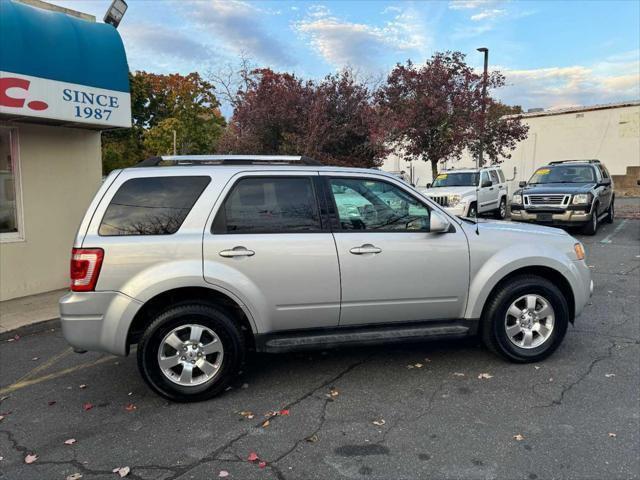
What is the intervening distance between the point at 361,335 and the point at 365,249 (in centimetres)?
73

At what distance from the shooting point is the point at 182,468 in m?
3.04

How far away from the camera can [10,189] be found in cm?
748

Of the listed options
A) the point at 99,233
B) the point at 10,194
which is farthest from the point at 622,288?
the point at 10,194

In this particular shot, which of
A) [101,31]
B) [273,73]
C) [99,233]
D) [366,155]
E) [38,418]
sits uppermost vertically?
[273,73]

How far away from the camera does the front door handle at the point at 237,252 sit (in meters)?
3.91

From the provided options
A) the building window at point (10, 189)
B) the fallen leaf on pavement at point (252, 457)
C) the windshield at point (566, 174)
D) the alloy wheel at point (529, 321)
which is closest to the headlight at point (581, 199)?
the windshield at point (566, 174)

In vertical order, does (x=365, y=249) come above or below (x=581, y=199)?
below

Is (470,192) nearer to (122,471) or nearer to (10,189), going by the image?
(10,189)

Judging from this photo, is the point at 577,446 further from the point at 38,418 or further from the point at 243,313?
the point at 38,418

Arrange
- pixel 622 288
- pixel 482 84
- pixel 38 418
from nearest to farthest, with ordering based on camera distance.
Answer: pixel 38 418 → pixel 622 288 → pixel 482 84

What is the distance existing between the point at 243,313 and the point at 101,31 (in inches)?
235

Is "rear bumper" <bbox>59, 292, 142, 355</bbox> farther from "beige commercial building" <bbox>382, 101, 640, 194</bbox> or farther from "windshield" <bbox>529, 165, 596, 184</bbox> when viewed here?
"beige commercial building" <bbox>382, 101, 640, 194</bbox>

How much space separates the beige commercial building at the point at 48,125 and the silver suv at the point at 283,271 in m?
3.66

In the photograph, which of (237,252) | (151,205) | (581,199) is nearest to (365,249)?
(237,252)
